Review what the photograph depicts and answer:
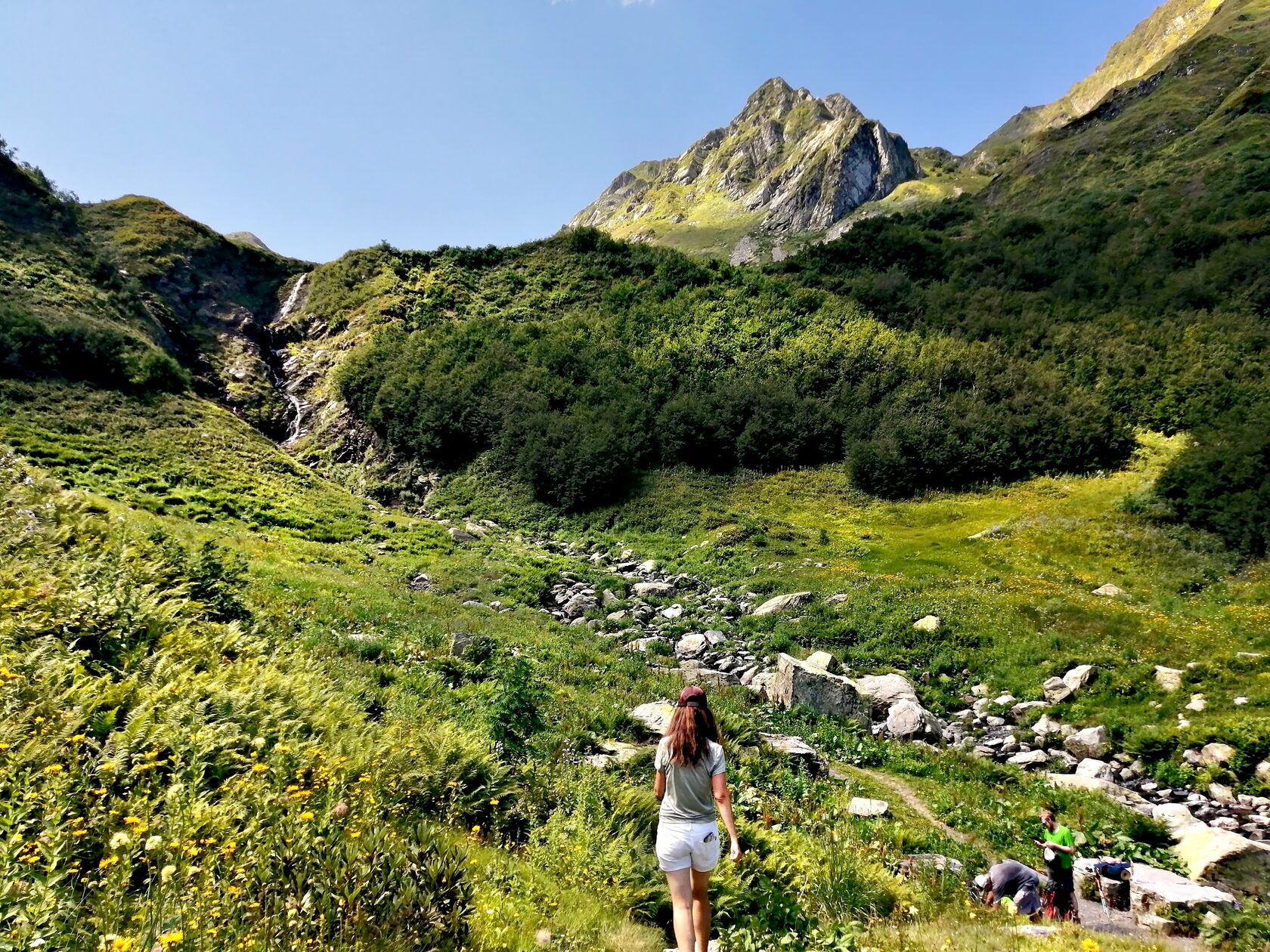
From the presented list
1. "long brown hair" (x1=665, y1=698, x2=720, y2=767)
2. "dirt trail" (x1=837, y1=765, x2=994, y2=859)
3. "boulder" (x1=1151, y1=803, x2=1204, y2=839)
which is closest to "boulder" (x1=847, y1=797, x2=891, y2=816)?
"dirt trail" (x1=837, y1=765, x2=994, y2=859)

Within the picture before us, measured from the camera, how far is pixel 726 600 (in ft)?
74.5

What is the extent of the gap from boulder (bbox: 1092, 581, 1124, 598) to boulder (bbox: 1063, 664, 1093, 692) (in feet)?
21.0

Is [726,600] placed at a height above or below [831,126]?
below

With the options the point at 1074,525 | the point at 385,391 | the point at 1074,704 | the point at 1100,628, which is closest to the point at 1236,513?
the point at 1074,525

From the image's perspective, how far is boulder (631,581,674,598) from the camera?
24.3 meters

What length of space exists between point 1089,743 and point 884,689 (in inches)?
170

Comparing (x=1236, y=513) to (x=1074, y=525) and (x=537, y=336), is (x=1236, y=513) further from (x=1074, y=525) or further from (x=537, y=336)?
(x=537, y=336)

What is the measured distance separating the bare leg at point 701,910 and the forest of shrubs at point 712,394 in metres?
31.0

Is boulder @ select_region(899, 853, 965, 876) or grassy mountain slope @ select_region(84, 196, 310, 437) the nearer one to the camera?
boulder @ select_region(899, 853, 965, 876)

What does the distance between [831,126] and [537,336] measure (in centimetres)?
15330

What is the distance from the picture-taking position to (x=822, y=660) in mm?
16188

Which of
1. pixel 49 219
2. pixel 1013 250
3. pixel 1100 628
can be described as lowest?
pixel 1100 628

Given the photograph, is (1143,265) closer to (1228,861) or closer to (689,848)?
(1228,861)

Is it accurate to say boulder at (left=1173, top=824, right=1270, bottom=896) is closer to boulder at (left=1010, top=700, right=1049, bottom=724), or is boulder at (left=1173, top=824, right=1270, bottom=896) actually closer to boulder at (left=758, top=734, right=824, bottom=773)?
boulder at (left=758, top=734, right=824, bottom=773)
